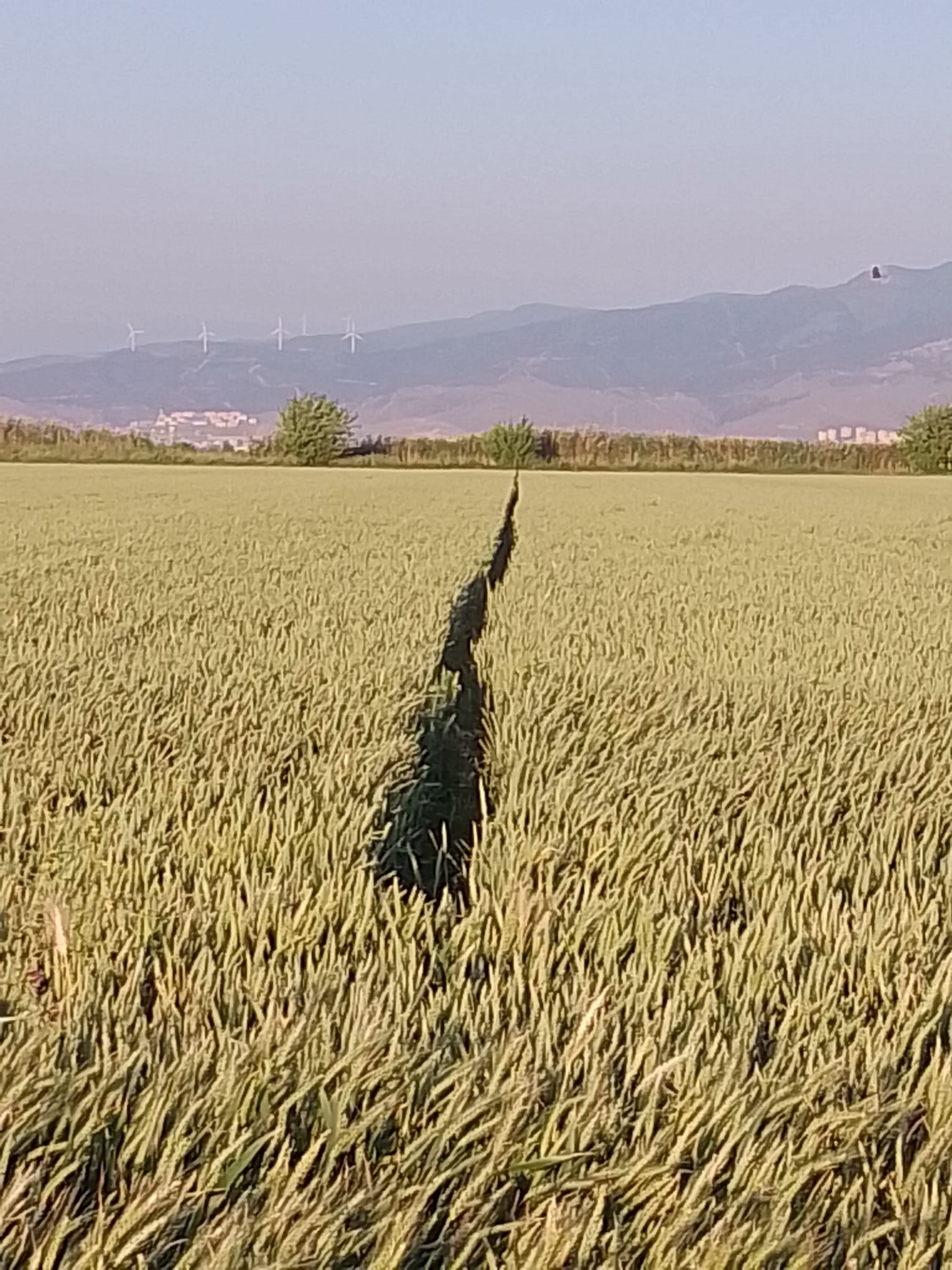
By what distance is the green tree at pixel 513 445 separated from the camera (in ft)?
146

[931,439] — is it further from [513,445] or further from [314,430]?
[314,430]

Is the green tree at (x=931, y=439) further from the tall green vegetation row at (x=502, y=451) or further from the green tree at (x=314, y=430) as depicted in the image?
the green tree at (x=314, y=430)

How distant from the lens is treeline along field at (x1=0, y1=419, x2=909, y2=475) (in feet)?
145

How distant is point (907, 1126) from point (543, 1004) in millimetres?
543

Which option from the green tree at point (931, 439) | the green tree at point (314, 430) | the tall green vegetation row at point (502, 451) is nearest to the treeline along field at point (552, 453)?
the tall green vegetation row at point (502, 451)

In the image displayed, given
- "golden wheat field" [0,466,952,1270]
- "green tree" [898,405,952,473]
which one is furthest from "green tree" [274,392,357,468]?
"golden wheat field" [0,466,952,1270]

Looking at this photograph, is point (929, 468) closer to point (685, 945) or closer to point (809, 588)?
point (809, 588)

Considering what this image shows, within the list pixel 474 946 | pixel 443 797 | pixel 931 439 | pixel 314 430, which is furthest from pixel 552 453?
pixel 474 946

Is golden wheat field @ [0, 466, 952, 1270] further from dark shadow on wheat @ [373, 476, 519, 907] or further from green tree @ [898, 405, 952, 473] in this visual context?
green tree @ [898, 405, 952, 473]

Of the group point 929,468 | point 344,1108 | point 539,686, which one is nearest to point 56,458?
point 929,468

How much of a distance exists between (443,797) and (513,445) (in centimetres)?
4077

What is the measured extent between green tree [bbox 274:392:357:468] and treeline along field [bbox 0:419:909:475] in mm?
786

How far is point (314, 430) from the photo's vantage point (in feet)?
143

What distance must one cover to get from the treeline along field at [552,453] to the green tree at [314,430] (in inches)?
30.9
